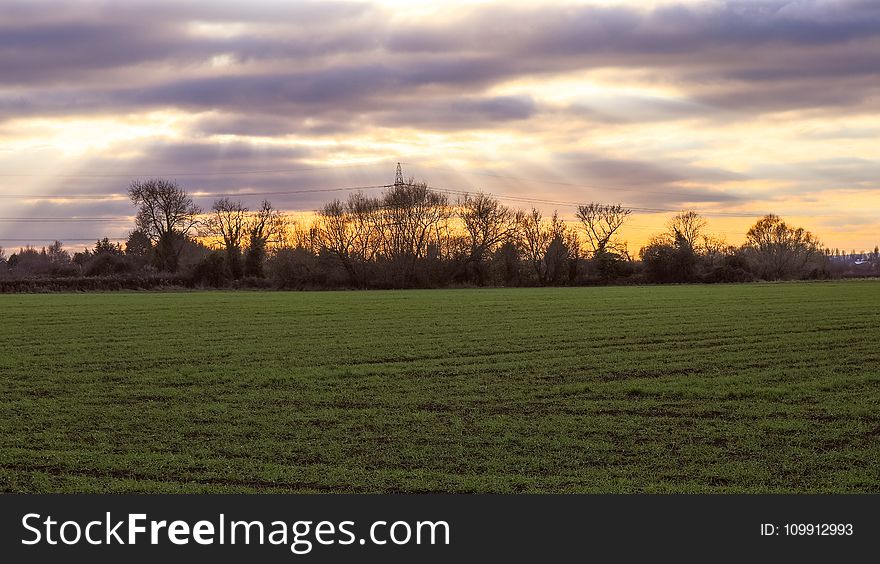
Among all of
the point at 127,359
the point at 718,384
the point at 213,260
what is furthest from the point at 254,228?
the point at 718,384

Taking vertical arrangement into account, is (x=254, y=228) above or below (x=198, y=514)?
above

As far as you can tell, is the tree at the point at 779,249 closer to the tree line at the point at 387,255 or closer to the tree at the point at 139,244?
the tree line at the point at 387,255

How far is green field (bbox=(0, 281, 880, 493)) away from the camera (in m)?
10.3

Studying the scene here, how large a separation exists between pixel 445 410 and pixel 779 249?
12330cm

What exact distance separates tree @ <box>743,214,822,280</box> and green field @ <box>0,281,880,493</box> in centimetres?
9167

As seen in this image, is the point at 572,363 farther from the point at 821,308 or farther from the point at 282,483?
the point at 821,308

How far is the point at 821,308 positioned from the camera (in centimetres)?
4103

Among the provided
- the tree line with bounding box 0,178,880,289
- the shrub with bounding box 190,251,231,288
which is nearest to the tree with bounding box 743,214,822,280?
the tree line with bounding box 0,178,880,289

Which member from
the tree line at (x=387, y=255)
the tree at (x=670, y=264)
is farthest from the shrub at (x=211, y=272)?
the tree at (x=670, y=264)

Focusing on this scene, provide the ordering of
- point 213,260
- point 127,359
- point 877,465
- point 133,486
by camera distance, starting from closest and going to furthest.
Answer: point 133,486, point 877,465, point 127,359, point 213,260

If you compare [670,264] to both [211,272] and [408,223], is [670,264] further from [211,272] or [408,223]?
[211,272]

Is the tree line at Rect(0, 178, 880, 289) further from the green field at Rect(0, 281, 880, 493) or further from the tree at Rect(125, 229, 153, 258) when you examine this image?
the green field at Rect(0, 281, 880, 493)

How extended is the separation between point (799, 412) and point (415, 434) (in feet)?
20.6

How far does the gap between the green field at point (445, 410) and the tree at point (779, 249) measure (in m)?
91.7
